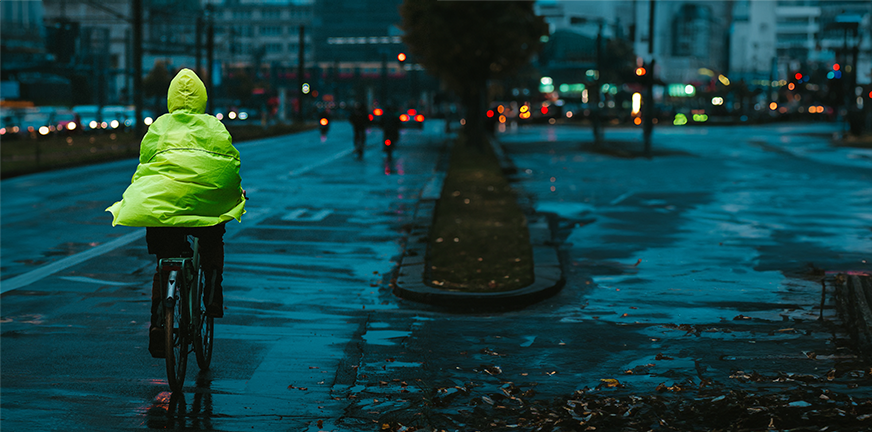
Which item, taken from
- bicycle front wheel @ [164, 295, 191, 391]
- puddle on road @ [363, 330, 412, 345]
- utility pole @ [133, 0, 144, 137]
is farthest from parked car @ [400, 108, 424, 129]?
bicycle front wheel @ [164, 295, 191, 391]

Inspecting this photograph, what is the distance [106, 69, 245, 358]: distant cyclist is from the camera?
21.7ft

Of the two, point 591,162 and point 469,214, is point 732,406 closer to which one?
point 469,214

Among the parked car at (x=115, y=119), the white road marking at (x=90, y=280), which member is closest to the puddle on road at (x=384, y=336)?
the white road marking at (x=90, y=280)

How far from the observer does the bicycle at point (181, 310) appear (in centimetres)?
657

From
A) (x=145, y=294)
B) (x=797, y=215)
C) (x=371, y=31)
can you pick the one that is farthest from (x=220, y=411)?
(x=371, y=31)

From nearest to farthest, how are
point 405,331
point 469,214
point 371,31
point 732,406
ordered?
point 732,406 < point 405,331 < point 469,214 < point 371,31

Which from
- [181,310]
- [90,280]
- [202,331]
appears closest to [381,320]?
[202,331]

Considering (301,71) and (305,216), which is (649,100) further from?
(301,71)

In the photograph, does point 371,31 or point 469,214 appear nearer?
point 469,214

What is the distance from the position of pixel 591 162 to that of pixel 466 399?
2971 cm

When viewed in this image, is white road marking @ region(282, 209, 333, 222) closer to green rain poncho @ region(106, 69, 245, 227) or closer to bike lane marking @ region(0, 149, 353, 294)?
bike lane marking @ region(0, 149, 353, 294)

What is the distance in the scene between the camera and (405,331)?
29.1 feet

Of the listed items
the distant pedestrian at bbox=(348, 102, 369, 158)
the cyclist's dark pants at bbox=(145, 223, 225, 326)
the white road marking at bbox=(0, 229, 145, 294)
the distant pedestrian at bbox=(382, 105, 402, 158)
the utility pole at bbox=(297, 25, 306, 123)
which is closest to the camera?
the cyclist's dark pants at bbox=(145, 223, 225, 326)

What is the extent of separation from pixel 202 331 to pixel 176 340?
51cm
